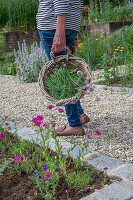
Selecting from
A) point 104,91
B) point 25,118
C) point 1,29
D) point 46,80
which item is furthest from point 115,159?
point 1,29

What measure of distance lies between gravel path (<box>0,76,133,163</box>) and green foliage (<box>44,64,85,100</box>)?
0.67ft

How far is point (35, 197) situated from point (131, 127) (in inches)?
60.9

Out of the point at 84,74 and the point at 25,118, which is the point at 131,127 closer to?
the point at 84,74

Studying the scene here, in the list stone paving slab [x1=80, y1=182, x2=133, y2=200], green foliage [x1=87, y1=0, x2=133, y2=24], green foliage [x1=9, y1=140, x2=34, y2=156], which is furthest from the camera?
green foliage [x1=87, y1=0, x2=133, y2=24]

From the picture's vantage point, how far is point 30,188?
6.13 ft

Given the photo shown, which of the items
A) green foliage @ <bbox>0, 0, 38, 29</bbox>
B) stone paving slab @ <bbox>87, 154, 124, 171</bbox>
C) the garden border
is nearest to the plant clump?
the garden border

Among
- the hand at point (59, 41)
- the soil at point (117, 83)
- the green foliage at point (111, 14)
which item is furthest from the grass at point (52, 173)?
the green foliage at point (111, 14)

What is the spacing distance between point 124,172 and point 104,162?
22cm

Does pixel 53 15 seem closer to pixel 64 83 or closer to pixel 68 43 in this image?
pixel 68 43

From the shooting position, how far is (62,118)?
11.3 ft

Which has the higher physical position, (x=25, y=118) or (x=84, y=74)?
(x=84, y=74)

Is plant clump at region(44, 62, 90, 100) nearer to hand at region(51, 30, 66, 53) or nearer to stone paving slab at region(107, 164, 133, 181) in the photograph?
hand at region(51, 30, 66, 53)

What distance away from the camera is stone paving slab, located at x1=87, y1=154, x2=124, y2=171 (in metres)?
2.04

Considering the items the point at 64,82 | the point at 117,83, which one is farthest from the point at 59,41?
the point at 117,83
